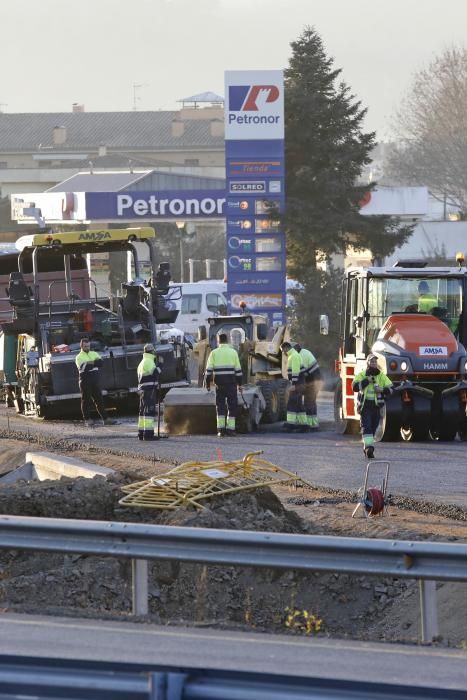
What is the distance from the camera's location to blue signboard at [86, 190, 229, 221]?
5238 cm

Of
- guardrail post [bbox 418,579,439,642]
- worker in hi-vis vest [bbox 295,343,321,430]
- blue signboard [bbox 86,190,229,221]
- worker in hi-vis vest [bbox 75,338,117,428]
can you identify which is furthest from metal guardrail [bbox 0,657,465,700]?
blue signboard [bbox 86,190,229,221]

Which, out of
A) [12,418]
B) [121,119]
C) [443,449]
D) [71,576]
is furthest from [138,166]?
[71,576]

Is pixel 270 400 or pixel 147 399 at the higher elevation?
pixel 147 399

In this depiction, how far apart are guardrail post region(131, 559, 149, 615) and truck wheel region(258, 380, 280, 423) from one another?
54.0 feet

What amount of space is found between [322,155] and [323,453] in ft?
79.4

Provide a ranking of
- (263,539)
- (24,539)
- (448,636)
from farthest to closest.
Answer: (448,636), (24,539), (263,539)

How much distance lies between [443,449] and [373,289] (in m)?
2.89

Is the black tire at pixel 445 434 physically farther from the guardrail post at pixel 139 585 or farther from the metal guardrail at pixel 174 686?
the metal guardrail at pixel 174 686

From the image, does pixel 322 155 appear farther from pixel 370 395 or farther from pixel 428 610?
pixel 428 610

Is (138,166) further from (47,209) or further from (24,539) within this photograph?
(24,539)

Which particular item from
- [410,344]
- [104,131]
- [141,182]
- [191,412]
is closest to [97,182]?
[141,182]

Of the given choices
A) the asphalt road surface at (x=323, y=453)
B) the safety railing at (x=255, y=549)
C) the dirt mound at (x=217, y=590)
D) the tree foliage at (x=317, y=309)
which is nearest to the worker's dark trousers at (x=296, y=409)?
the asphalt road surface at (x=323, y=453)

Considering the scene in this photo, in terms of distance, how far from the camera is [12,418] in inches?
1069

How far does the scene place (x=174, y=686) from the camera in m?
5.36
